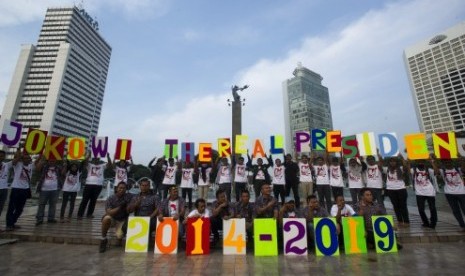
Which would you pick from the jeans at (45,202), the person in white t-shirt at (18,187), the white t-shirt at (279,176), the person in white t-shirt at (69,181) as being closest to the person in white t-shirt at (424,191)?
the white t-shirt at (279,176)

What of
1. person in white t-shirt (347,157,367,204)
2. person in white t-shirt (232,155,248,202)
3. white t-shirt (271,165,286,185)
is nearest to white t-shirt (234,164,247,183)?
person in white t-shirt (232,155,248,202)

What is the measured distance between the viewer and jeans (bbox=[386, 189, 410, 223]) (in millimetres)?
7562

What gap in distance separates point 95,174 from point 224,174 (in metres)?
4.37

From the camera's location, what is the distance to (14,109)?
110 metres

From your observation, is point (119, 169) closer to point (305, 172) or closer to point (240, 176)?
point (240, 176)

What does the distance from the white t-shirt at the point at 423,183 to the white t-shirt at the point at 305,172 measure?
289 cm

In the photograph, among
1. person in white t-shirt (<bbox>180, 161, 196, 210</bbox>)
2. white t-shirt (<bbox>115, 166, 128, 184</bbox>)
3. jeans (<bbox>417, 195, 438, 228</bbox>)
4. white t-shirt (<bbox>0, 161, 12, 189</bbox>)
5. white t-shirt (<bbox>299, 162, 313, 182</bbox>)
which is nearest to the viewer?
white t-shirt (<bbox>0, 161, 12, 189</bbox>)

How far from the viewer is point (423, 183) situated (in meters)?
7.29

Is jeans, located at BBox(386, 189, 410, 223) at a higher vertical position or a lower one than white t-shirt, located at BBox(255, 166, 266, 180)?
lower

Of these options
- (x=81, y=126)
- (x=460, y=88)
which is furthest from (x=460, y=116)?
(x=81, y=126)

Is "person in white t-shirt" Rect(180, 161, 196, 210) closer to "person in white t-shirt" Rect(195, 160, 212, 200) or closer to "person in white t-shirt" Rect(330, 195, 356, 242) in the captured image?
"person in white t-shirt" Rect(195, 160, 212, 200)

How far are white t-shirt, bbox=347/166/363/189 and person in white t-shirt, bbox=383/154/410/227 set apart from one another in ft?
2.39

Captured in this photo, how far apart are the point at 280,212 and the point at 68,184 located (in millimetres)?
7014

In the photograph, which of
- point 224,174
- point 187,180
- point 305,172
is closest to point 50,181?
point 187,180
